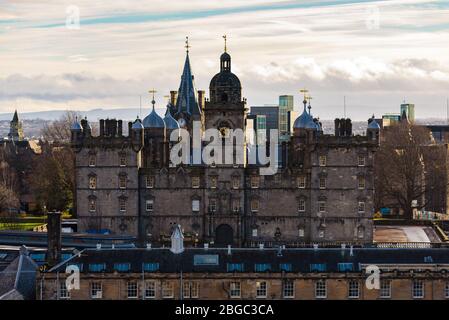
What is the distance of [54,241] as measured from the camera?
7306cm

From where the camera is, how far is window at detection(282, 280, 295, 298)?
→ 69000mm

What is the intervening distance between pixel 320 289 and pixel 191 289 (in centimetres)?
804

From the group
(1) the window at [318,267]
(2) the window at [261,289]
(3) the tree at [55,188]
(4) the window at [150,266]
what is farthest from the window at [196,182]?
(2) the window at [261,289]

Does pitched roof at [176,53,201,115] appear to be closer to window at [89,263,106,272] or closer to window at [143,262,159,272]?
window at [143,262,159,272]

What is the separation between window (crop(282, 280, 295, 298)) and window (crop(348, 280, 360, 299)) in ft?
11.7

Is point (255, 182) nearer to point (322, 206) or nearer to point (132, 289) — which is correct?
point (322, 206)

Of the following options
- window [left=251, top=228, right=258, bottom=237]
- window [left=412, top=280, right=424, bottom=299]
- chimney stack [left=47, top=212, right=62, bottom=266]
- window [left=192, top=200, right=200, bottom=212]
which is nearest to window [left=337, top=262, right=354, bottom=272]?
window [left=412, top=280, right=424, bottom=299]

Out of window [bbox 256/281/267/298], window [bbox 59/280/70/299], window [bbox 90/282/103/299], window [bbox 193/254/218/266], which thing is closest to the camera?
window [bbox 59/280/70/299]

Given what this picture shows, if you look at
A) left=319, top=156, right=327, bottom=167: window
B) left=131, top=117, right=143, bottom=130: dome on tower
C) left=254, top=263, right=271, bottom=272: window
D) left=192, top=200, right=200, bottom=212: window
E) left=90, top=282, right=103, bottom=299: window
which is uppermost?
left=131, top=117, right=143, bottom=130: dome on tower

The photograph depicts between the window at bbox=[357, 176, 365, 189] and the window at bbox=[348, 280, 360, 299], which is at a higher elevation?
the window at bbox=[357, 176, 365, 189]

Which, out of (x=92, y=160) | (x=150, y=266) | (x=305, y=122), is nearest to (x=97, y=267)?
(x=150, y=266)

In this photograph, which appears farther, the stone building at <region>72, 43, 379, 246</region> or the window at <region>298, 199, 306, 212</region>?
the window at <region>298, 199, 306, 212</region>
